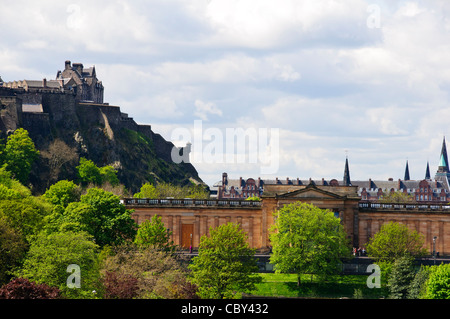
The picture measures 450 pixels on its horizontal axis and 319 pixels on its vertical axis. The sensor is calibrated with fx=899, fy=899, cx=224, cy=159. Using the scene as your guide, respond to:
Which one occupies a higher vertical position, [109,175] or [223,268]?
[109,175]

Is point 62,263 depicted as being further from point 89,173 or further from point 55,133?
point 55,133

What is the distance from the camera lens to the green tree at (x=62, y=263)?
72562 millimetres

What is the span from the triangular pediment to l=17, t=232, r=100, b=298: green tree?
44779mm

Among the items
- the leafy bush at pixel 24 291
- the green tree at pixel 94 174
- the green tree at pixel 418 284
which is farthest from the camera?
the green tree at pixel 94 174

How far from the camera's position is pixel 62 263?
7450 cm

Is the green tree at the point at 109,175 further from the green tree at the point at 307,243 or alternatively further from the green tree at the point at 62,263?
the green tree at the point at 62,263

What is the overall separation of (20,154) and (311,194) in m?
69.0

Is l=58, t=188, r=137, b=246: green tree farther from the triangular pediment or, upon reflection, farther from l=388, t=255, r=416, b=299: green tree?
l=388, t=255, r=416, b=299: green tree

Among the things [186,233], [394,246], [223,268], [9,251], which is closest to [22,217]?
[9,251]

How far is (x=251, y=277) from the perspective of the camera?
295ft

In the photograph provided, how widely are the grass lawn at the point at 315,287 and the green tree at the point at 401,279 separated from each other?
2.31 m

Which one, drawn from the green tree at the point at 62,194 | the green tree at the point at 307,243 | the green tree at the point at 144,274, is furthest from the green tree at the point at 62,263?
the green tree at the point at 62,194

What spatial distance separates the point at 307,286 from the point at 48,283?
35513 millimetres
